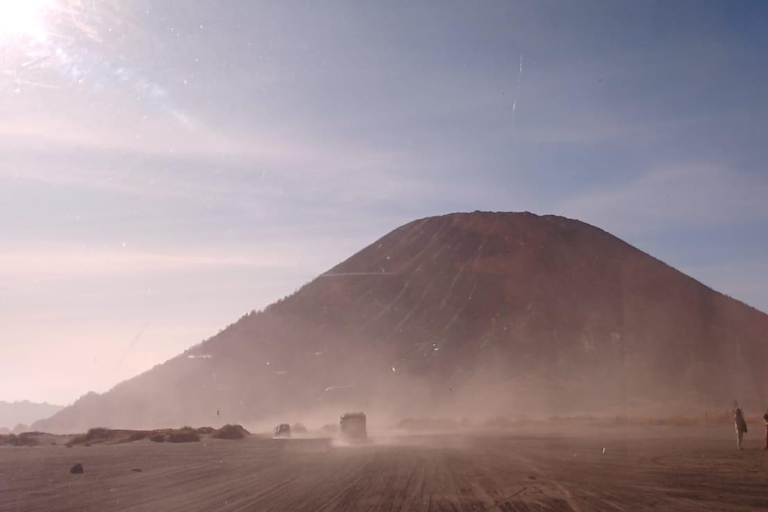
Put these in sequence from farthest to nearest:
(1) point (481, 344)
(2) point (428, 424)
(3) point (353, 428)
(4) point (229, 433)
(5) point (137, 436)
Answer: (1) point (481, 344) < (2) point (428, 424) < (4) point (229, 433) < (5) point (137, 436) < (3) point (353, 428)

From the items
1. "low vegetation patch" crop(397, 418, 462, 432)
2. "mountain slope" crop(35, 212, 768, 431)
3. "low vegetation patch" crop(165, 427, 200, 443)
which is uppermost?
"mountain slope" crop(35, 212, 768, 431)

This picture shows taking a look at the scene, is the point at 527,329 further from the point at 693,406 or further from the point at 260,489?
the point at 260,489

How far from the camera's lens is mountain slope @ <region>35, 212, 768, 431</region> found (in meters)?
104

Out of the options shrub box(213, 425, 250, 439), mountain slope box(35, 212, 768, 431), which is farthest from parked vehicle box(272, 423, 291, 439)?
mountain slope box(35, 212, 768, 431)

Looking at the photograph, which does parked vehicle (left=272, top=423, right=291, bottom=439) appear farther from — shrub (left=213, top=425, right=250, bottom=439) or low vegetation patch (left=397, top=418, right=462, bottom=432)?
low vegetation patch (left=397, top=418, right=462, bottom=432)

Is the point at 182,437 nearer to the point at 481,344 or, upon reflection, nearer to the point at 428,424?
the point at 428,424

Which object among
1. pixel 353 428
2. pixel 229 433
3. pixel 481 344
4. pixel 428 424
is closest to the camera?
pixel 353 428

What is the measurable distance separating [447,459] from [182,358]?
105 metres

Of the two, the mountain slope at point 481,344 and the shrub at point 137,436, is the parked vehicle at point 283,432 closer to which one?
the shrub at point 137,436

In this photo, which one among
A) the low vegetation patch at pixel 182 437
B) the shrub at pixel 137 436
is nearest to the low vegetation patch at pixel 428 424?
the low vegetation patch at pixel 182 437

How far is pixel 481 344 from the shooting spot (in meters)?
118

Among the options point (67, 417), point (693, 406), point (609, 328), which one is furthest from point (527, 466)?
point (67, 417)

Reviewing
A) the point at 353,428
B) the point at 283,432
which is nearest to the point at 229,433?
the point at 283,432

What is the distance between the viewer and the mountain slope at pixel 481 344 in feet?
341
